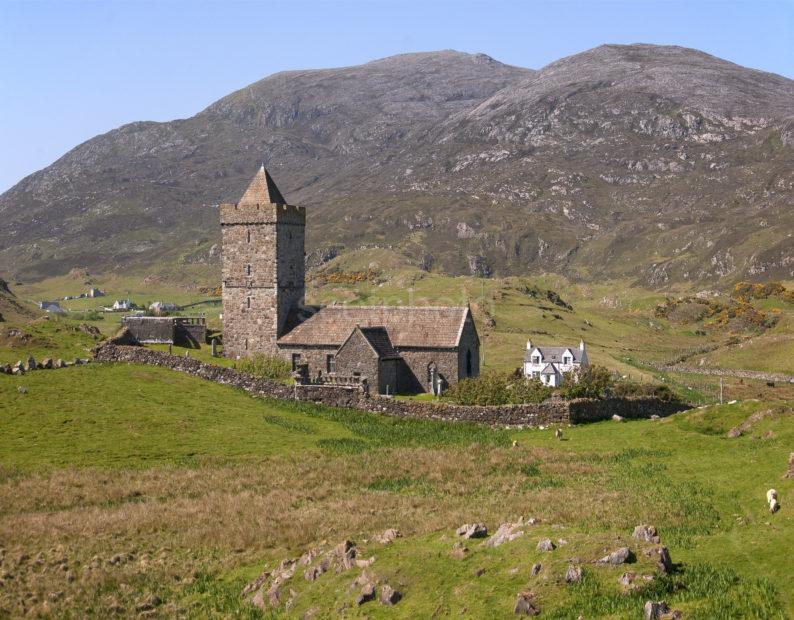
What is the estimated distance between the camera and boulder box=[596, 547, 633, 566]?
1723 centimetres

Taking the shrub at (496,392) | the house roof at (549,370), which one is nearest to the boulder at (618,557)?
the shrub at (496,392)

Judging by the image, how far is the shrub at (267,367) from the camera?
61.5m

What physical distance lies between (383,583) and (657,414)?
1287 inches

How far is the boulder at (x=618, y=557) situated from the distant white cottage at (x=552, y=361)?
70750 millimetres

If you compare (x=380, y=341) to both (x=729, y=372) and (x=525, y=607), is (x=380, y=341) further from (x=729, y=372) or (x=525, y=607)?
(x=729, y=372)

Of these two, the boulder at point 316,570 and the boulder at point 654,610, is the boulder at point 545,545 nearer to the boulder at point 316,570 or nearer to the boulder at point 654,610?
the boulder at point 654,610

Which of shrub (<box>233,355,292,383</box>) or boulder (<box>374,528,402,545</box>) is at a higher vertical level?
shrub (<box>233,355,292,383</box>)

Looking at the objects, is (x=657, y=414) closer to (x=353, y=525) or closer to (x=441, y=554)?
(x=353, y=525)

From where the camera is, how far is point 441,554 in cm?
1978

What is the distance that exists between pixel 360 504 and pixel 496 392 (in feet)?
75.1

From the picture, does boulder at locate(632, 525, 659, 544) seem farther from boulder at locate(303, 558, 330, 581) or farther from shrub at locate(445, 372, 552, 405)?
shrub at locate(445, 372, 552, 405)

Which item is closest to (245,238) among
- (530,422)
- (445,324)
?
(445,324)

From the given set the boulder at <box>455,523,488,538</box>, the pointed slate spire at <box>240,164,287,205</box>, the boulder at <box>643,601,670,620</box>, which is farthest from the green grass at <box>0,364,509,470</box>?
the boulder at <box>643,601,670,620</box>

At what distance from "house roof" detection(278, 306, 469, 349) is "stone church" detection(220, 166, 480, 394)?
0.07 metres
